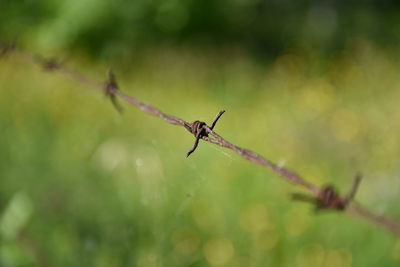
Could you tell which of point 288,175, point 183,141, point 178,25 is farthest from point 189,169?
point 178,25

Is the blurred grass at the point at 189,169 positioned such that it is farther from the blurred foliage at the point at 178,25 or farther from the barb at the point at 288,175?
the blurred foliage at the point at 178,25

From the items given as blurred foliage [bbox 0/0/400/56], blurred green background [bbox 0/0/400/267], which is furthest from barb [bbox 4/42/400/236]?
blurred foliage [bbox 0/0/400/56]

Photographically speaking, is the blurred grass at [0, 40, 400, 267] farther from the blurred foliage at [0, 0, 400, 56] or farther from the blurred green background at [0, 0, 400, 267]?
the blurred foliage at [0, 0, 400, 56]

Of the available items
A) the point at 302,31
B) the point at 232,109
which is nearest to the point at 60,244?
the point at 232,109

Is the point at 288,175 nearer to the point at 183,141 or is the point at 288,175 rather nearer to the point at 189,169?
the point at 189,169

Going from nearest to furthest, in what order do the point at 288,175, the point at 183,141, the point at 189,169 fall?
the point at 288,175
the point at 189,169
the point at 183,141
